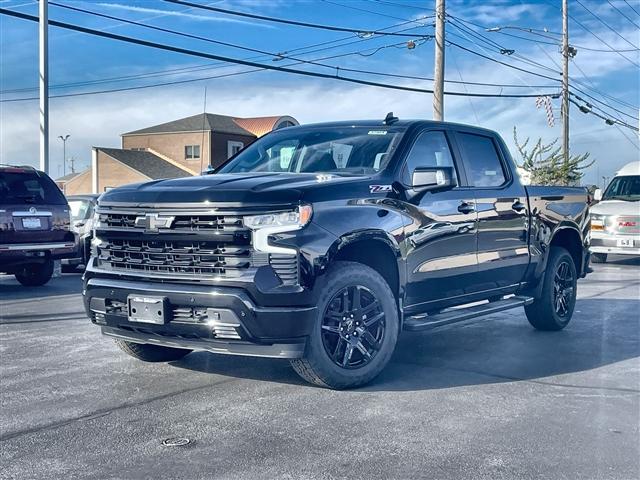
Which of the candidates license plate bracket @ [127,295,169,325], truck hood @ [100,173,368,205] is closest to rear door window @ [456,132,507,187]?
truck hood @ [100,173,368,205]

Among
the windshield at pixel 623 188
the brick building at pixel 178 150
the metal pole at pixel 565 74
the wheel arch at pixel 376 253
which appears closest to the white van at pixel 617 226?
the windshield at pixel 623 188

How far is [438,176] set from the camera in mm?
6102

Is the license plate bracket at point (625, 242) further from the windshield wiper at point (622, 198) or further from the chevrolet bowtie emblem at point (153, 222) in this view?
the chevrolet bowtie emblem at point (153, 222)

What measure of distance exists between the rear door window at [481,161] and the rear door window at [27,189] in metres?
7.21

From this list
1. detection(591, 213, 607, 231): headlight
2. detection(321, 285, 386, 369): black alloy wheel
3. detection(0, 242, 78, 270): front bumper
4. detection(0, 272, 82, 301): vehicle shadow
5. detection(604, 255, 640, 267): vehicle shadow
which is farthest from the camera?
detection(604, 255, 640, 267): vehicle shadow

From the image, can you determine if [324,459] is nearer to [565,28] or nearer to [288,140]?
[288,140]

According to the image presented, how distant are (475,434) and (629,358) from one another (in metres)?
2.99

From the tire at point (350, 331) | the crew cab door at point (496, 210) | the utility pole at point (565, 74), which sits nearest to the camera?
the tire at point (350, 331)

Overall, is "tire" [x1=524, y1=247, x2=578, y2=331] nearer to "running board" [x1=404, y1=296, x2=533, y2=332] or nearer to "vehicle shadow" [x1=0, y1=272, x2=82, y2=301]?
"running board" [x1=404, y1=296, x2=533, y2=332]

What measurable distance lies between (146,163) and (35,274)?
155 ft

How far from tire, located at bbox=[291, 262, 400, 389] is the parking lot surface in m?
0.16

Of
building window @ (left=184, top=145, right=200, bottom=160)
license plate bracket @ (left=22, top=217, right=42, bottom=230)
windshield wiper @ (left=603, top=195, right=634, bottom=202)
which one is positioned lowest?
license plate bracket @ (left=22, top=217, right=42, bottom=230)

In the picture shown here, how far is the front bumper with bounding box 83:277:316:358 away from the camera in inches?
197

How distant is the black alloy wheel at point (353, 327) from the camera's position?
17.8ft
